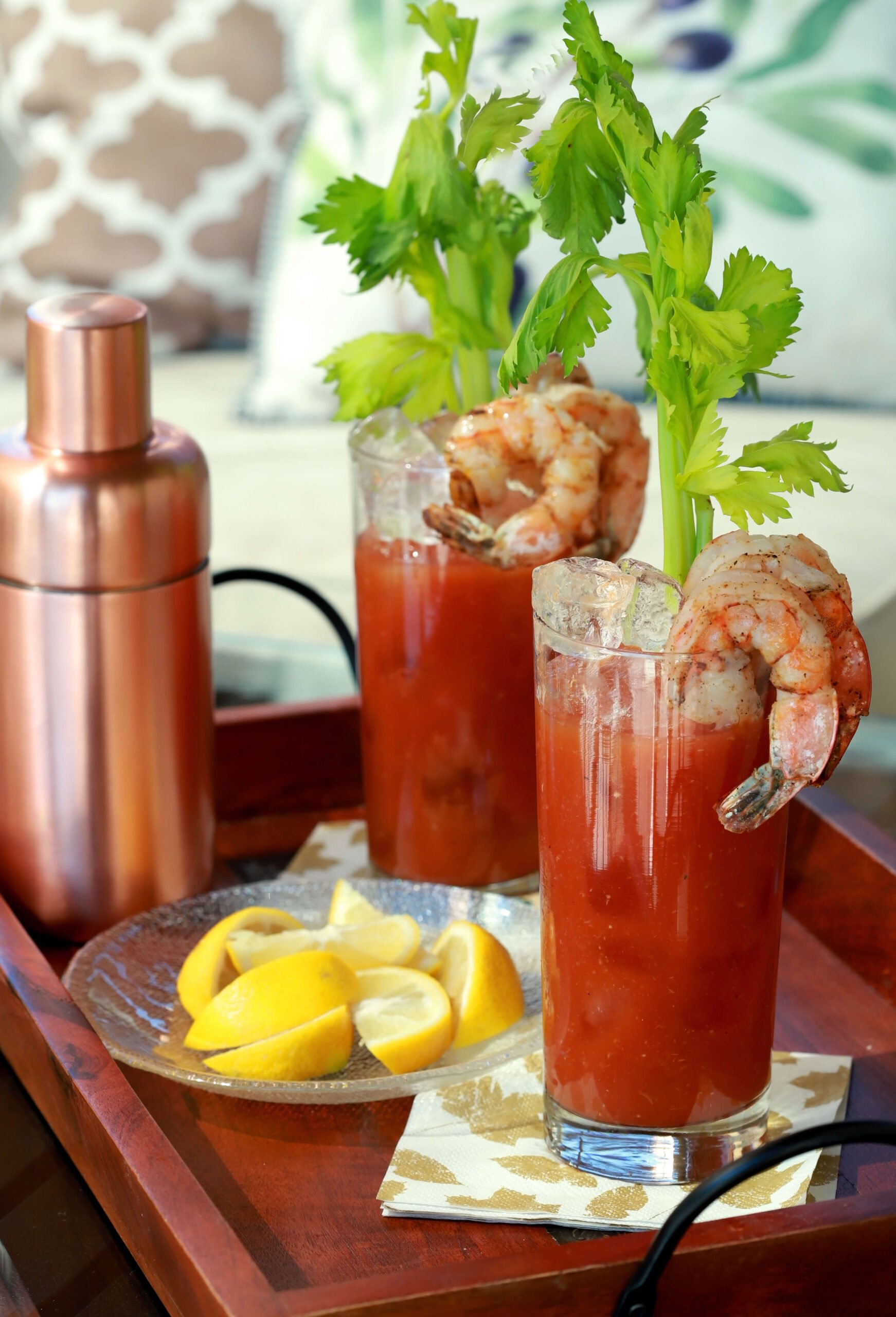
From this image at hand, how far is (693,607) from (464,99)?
307 mm

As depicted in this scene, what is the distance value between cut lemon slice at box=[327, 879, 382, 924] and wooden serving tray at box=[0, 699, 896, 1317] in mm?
132

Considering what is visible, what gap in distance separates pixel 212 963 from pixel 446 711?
22 centimetres

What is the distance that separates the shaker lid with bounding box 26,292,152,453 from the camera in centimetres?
83

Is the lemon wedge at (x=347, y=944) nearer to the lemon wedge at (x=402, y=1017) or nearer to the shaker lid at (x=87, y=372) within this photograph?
the lemon wedge at (x=402, y=1017)

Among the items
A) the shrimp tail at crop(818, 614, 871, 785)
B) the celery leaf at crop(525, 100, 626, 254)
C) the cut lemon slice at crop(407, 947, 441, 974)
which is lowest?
the cut lemon slice at crop(407, 947, 441, 974)

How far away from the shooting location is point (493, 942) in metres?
0.81

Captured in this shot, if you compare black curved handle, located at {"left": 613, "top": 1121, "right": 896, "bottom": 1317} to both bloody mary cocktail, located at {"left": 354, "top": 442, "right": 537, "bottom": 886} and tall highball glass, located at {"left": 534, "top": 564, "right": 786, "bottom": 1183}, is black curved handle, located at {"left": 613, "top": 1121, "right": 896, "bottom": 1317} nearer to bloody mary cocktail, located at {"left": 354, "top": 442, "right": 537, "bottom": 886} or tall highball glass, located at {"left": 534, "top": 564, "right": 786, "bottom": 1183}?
tall highball glass, located at {"left": 534, "top": 564, "right": 786, "bottom": 1183}

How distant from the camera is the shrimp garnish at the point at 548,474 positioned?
81cm

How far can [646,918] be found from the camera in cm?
67

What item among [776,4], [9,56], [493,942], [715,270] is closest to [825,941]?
[493,942]

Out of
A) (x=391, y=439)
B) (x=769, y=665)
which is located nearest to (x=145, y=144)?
(x=391, y=439)

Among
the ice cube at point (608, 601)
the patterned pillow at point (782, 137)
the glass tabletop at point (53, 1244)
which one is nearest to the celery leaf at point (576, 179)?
the ice cube at point (608, 601)

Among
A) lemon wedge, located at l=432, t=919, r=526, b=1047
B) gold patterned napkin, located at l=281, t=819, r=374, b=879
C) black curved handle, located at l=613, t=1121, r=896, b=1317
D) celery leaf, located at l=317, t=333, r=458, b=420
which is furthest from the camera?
gold patterned napkin, located at l=281, t=819, r=374, b=879

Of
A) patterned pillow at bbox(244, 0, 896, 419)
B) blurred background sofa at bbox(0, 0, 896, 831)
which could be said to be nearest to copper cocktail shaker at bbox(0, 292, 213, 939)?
blurred background sofa at bbox(0, 0, 896, 831)
